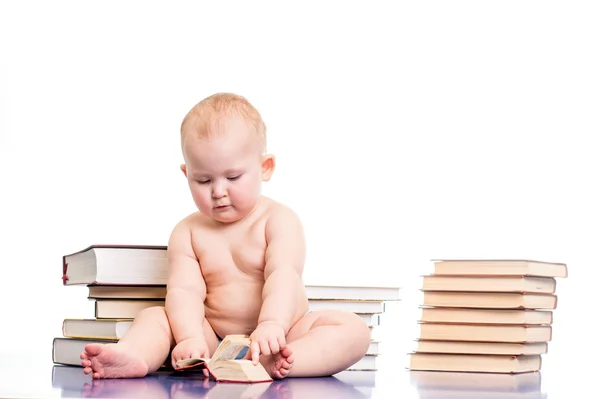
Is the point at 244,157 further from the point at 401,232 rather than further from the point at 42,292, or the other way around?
the point at 42,292

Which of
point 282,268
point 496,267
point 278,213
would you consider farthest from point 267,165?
point 496,267

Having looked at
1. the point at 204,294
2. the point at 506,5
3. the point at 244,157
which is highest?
the point at 506,5

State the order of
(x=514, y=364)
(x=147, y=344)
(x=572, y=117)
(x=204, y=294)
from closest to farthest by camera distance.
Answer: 1. (x=147, y=344)
2. (x=204, y=294)
3. (x=514, y=364)
4. (x=572, y=117)

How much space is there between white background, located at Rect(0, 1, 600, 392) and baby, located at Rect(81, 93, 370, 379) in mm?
1304

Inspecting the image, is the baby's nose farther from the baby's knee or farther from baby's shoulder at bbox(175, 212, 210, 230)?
the baby's knee

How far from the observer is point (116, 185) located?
3441 mm

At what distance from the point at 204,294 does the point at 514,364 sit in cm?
71

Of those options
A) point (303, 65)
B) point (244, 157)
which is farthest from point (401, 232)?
point (244, 157)

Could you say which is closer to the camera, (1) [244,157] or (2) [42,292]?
(1) [244,157]

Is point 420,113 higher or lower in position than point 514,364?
higher

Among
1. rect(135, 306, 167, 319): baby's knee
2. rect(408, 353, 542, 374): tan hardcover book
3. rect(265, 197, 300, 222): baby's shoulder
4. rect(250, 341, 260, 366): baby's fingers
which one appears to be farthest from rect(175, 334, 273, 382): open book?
rect(408, 353, 542, 374): tan hardcover book

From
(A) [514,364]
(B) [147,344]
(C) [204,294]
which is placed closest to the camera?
(B) [147,344]

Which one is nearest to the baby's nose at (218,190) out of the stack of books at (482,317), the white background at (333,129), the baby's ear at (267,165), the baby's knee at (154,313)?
the baby's ear at (267,165)

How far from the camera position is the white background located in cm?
327
